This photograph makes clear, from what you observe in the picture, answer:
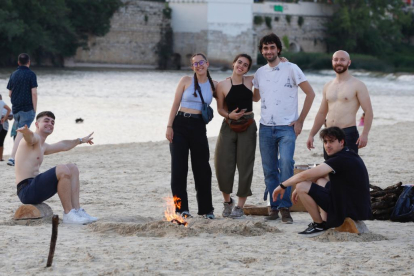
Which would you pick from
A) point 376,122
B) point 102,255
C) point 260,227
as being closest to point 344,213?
point 260,227

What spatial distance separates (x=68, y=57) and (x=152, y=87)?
17.1 meters

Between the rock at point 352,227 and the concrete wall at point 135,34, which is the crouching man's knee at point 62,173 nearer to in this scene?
the rock at point 352,227

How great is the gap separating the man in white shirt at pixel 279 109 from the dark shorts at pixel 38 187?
5.24ft

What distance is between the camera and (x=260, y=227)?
5.87 m

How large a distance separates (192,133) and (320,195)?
1236mm

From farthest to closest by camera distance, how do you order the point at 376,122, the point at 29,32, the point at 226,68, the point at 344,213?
the point at 226,68 → the point at 29,32 → the point at 376,122 → the point at 344,213

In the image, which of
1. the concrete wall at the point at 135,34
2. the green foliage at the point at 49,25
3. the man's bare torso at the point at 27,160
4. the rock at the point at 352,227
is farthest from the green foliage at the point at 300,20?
the rock at the point at 352,227

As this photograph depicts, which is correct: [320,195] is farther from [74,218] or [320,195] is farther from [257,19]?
[257,19]

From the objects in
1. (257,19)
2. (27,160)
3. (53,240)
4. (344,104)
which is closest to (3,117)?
(27,160)

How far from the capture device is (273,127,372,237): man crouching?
5484 millimetres

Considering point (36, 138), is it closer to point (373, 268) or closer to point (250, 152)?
point (250, 152)

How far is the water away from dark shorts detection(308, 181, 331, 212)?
901cm

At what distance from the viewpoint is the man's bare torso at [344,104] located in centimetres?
A: 629

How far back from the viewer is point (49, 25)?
5041 centimetres
